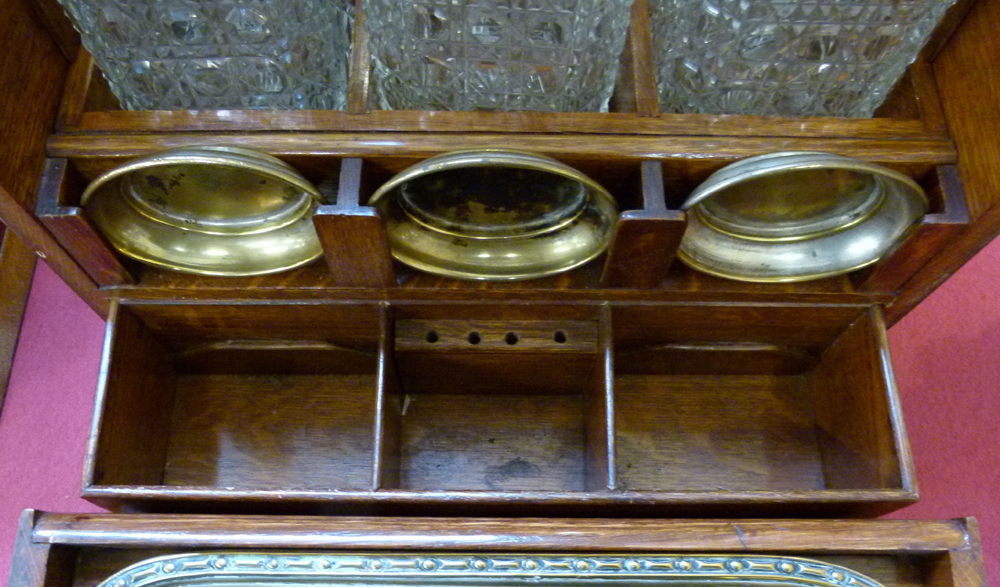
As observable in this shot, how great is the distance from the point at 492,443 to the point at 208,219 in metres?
0.42

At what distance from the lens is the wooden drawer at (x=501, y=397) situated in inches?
37.9

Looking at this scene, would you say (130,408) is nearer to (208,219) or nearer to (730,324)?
(208,219)

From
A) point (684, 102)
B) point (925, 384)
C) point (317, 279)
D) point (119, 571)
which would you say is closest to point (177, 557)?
point (119, 571)

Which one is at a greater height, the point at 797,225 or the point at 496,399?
the point at 797,225

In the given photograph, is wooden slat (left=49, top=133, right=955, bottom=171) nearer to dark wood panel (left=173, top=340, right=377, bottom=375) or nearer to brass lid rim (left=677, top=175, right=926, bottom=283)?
brass lid rim (left=677, top=175, right=926, bottom=283)

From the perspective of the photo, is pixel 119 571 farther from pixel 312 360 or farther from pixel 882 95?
pixel 882 95

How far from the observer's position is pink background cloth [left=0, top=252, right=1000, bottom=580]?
1191mm

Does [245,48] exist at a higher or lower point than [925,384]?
higher

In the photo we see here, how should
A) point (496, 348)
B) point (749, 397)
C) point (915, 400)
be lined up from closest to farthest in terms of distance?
point (496, 348) < point (749, 397) < point (915, 400)

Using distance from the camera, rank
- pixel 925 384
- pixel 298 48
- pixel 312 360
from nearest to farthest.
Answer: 1. pixel 298 48
2. pixel 312 360
3. pixel 925 384

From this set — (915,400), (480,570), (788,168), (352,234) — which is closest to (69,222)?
(352,234)

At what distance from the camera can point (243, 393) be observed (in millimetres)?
1099

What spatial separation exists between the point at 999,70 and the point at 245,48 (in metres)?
0.74

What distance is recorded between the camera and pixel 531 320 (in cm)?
102
